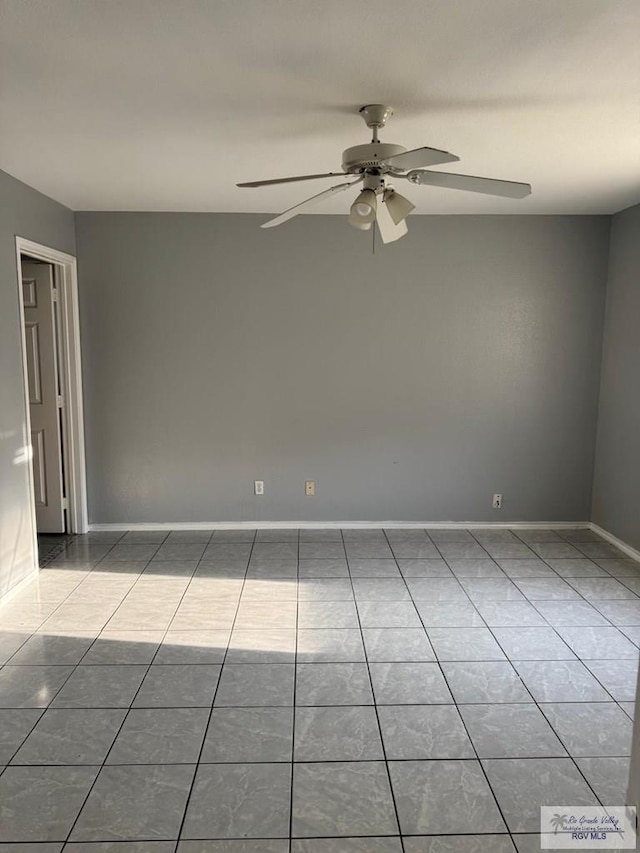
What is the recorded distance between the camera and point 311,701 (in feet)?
8.08

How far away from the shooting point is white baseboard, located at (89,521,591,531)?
4.71 m

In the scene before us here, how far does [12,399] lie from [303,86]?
2424mm

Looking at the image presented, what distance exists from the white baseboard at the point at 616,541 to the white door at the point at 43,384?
4110 millimetres

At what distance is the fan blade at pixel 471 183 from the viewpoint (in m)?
2.25

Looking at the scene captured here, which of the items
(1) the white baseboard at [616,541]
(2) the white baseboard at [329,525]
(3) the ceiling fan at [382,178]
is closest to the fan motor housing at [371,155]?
(3) the ceiling fan at [382,178]

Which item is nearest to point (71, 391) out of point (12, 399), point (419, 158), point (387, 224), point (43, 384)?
point (43, 384)

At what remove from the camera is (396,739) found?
7.34 ft

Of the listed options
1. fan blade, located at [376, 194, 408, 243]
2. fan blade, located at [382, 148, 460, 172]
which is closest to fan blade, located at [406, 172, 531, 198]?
fan blade, located at [382, 148, 460, 172]

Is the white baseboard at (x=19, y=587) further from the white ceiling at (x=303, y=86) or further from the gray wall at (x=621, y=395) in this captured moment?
the gray wall at (x=621, y=395)

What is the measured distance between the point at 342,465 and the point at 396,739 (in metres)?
2.60

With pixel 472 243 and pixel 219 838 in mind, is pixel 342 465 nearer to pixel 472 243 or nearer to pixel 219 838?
pixel 472 243

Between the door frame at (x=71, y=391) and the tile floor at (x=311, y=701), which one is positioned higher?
the door frame at (x=71, y=391)

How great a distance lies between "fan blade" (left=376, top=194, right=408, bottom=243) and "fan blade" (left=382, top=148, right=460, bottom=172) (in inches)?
14.6

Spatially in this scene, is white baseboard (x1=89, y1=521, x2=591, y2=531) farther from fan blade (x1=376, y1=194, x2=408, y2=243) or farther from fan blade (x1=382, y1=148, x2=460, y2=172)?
fan blade (x1=382, y1=148, x2=460, y2=172)
